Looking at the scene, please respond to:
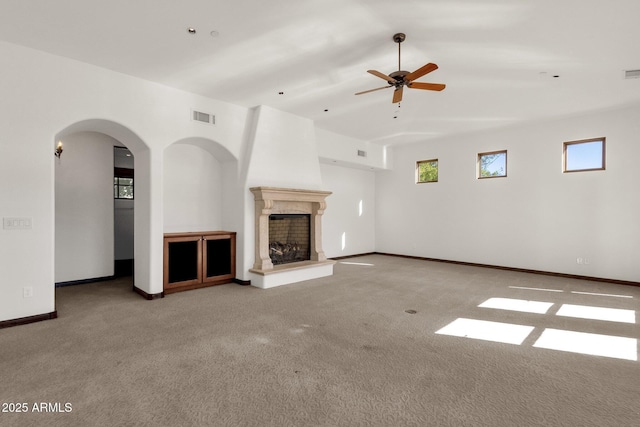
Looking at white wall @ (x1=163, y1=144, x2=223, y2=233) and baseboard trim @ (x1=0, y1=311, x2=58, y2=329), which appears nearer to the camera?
baseboard trim @ (x1=0, y1=311, x2=58, y2=329)

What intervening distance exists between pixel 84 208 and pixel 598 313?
8151 millimetres

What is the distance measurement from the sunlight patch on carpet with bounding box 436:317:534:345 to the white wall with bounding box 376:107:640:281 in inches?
159

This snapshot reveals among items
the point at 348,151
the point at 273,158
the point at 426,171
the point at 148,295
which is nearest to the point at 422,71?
the point at 273,158

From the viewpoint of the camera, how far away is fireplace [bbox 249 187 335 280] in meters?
5.64

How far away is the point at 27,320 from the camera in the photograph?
371 cm

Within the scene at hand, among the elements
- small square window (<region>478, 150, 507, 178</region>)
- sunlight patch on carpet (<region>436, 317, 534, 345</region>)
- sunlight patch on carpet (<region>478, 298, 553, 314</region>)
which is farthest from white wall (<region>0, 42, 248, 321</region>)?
small square window (<region>478, 150, 507, 178</region>)

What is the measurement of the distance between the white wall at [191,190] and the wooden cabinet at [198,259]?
47 cm

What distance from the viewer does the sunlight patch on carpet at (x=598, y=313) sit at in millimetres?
3992

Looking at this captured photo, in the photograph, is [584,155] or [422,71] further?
[584,155]

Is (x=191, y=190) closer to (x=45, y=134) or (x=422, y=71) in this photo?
(x=45, y=134)

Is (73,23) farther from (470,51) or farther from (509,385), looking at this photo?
→ (509,385)

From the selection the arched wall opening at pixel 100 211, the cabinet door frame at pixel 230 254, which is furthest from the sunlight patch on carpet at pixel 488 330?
the arched wall opening at pixel 100 211

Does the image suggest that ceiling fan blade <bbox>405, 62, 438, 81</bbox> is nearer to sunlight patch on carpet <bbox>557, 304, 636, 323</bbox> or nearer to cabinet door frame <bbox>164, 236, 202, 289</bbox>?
sunlight patch on carpet <bbox>557, 304, 636, 323</bbox>

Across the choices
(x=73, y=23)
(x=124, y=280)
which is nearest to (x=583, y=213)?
(x=73, y=23)
